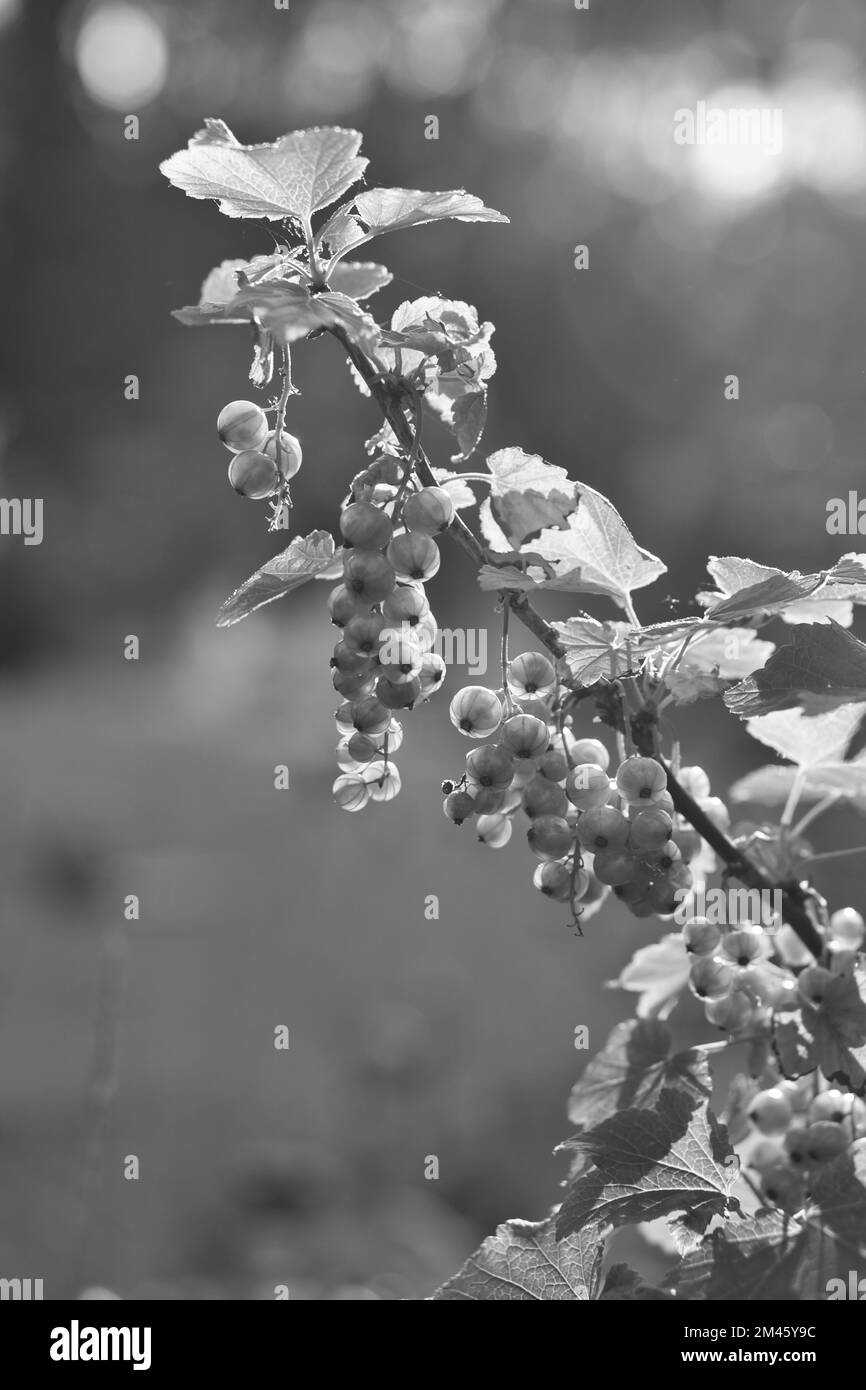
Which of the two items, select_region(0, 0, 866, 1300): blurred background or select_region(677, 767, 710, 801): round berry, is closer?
select_region(677, 767, 710, 801): round berry

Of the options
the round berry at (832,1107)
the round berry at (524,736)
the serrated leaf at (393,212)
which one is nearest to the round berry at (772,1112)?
the round berry at (832,1107)

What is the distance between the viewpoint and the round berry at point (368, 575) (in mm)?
535

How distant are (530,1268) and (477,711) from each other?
0.90 feet

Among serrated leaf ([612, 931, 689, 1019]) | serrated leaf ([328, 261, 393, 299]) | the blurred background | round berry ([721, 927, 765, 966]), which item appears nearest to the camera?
serrated leaf ([328, 261, 393, 299])

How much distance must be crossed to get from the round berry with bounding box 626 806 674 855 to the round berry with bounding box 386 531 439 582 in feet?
0.48

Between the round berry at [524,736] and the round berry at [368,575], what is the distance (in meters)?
0.08

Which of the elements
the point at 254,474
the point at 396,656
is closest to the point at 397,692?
the point at 396,656

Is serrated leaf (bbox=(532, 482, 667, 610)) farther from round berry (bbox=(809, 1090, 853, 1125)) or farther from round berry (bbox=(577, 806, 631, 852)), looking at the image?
round berry (bbox=(809, 1090, 853, 1125))

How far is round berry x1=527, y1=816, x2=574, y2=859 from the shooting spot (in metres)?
0.56

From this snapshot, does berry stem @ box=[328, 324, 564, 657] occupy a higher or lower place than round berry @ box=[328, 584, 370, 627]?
higher

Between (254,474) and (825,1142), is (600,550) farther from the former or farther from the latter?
(825,1142)

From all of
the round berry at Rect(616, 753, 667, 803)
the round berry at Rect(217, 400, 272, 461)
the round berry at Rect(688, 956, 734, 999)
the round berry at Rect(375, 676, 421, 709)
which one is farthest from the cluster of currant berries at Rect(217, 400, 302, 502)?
the round berry at Rect(688, 956, 734, 999)

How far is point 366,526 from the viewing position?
0.53 meters
